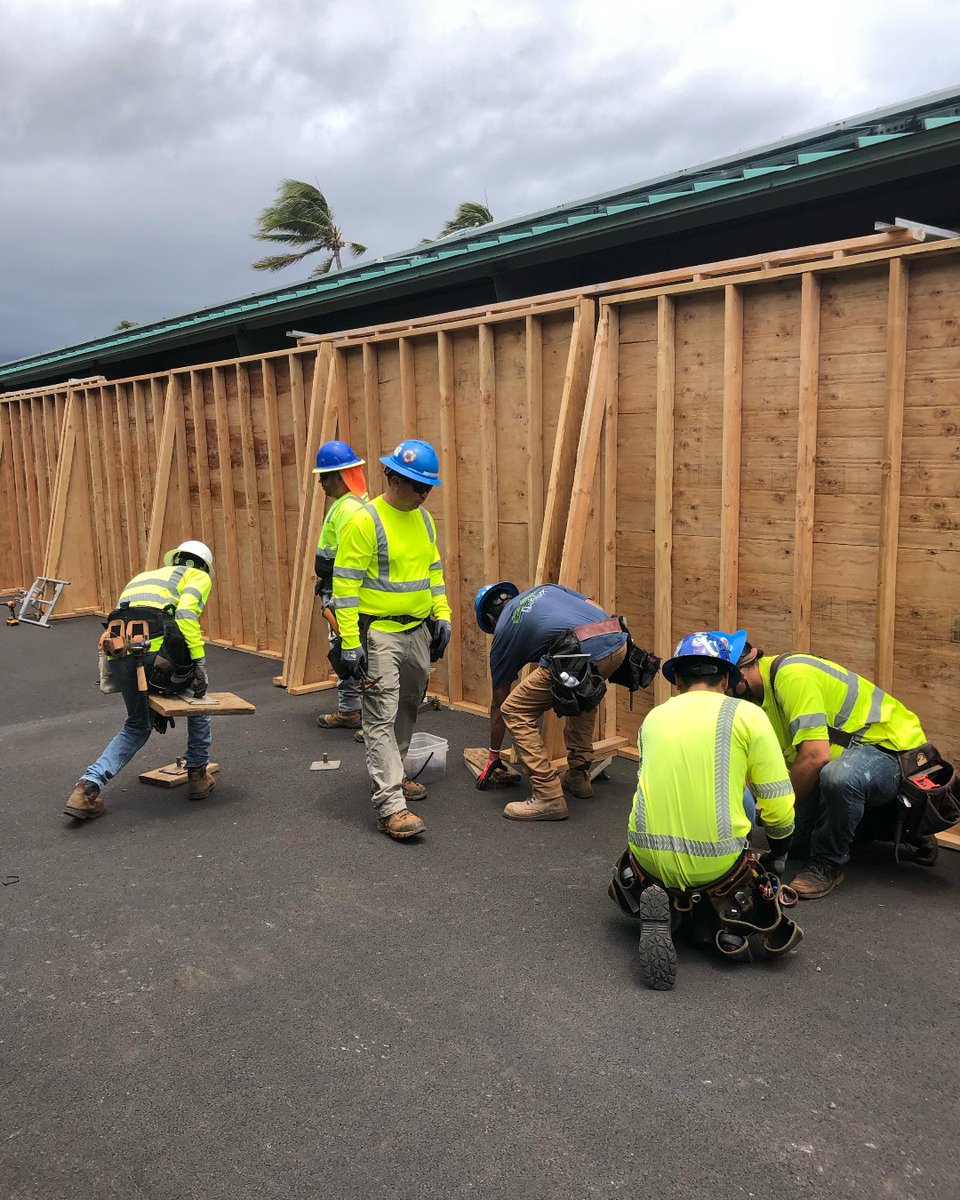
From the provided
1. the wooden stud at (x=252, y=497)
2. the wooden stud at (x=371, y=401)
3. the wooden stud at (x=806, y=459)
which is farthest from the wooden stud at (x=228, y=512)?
the wooden stud at (x=806, y=459)

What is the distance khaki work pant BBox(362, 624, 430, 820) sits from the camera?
196 inches

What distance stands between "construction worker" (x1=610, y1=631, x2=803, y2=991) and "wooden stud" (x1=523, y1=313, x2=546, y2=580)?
305 cm

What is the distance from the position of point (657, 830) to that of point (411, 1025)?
1.16 m

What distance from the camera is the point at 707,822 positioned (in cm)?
338

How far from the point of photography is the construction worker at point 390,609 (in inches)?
195

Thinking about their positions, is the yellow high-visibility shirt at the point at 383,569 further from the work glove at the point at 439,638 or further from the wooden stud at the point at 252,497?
the wooden stud at the point at 252,497

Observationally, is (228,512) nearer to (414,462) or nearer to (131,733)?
(131,733)

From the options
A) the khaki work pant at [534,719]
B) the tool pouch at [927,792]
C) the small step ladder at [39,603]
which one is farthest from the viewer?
the small step ladder at [39,603]

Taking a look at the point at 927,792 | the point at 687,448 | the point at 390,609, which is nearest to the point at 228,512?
the point at 390,609

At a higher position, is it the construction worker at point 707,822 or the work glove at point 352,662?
the work glove at point 352,662

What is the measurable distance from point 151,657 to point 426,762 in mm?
1817

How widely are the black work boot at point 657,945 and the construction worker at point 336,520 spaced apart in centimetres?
341

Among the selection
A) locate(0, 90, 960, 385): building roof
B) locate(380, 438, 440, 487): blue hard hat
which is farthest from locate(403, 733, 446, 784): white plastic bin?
locate(0, 90, 960, 385): building roof

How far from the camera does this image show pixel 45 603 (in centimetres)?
1254
